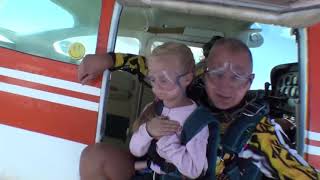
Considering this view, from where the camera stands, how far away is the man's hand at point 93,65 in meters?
2.48

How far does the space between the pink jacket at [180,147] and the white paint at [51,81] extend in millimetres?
471

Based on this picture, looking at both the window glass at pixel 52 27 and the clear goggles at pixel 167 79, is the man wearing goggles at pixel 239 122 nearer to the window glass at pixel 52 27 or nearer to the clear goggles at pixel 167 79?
the clear goggles at pixel 167 79

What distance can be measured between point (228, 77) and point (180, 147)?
0.36m

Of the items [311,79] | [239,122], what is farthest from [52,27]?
[311,79]

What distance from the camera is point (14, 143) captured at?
268cm

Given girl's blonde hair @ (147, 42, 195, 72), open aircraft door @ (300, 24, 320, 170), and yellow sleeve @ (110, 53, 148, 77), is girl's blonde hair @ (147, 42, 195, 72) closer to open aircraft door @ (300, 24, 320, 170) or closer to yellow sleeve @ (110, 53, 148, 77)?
yellow sleeve @ (110, 53, 148, 77)

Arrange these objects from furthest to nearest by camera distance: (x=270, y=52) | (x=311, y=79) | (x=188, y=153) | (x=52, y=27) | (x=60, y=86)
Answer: (x=270, y=52)
(x=52, y=27)
(x=60, y=86)
(x=311, y=79)
(x=188, y=153)

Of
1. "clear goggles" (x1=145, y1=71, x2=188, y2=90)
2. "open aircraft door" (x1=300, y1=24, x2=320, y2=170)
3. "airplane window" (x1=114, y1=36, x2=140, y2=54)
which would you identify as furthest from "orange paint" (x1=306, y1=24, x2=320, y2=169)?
"airplane window" (x1=114, y1=36, x2=140, y2=54)

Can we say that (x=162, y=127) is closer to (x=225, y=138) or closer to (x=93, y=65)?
(x=225, y=138)

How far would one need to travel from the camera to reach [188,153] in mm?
2004

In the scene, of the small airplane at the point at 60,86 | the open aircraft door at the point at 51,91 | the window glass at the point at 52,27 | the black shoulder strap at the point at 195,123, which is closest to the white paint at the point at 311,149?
the small airplane at the point at 60,86

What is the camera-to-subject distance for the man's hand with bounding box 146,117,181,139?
2053mm

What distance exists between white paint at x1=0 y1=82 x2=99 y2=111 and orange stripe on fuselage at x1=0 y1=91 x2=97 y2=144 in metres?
0.02

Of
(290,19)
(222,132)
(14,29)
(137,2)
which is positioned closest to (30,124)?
(14,29)
